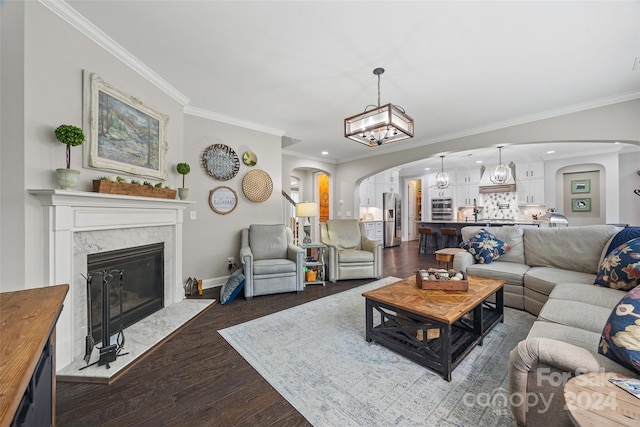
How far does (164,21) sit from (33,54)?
2.98ft

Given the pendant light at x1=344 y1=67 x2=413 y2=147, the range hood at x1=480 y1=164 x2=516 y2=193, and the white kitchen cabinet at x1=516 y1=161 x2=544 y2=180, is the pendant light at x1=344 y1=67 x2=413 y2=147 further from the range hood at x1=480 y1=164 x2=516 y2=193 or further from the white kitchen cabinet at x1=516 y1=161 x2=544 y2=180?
the white kitchen cabinet at x1=516 y1=161 x2=544 y2=180

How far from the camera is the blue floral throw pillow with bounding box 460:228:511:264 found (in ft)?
10.9

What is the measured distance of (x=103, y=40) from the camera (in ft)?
7.18

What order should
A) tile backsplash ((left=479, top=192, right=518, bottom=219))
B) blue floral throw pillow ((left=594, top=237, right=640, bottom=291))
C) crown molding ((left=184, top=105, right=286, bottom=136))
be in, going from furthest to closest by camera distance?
1. tile backsplash ((left=479, top=192, right=518, bottom=219))
2. crown molding ((left=184, top=105, right=286, bottom=136))
3. blue floral throw pillow ((left=594, top=237, right=640, bottom=291))

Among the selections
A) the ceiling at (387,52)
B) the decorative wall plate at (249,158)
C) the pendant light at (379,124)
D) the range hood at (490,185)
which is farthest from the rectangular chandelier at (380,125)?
the range hood at (490,185)

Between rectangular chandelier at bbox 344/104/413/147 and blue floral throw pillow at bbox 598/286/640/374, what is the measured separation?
1.78 metres

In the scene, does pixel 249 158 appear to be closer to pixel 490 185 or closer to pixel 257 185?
pixel 257 185

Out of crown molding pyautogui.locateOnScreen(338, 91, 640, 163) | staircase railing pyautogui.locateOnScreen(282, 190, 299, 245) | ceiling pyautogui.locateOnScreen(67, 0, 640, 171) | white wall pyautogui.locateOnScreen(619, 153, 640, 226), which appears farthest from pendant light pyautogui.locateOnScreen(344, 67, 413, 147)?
white wall pyautogui.locateOnScreen(619, 153, 640, 226)

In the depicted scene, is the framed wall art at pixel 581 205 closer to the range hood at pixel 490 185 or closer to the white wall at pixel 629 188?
the white wall at pixel 629 188

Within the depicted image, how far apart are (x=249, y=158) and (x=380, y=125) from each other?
2602mm

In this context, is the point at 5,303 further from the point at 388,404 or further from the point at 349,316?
the point at 349,316

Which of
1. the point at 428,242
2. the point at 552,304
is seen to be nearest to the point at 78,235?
the point at 552,304

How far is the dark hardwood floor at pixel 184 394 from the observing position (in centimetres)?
144

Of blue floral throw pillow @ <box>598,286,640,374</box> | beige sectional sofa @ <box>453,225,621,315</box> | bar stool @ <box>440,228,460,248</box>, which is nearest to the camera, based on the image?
blue floral throw pillow @ <box>598,286,640,374</box>
